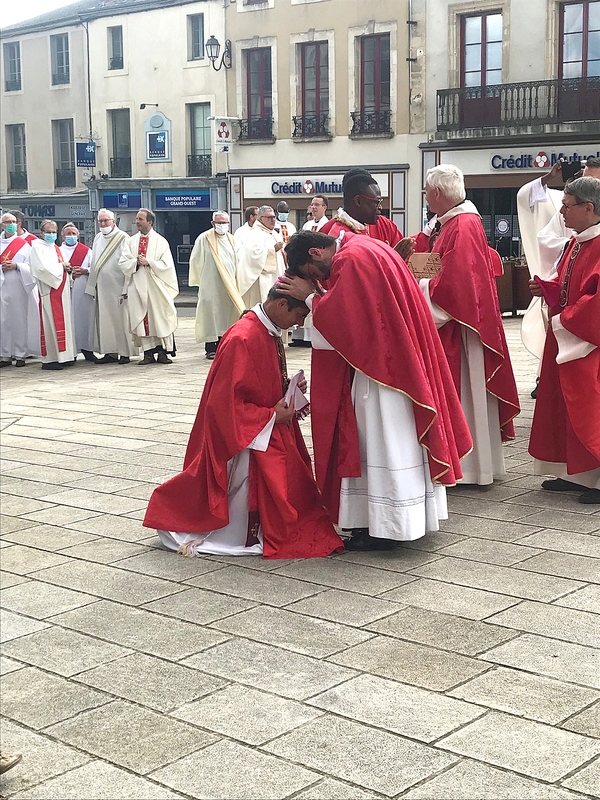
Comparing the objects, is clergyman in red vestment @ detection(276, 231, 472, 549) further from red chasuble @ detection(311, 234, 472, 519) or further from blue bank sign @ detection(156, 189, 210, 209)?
blue bank sign @ detection(156, 189, 210, 209)

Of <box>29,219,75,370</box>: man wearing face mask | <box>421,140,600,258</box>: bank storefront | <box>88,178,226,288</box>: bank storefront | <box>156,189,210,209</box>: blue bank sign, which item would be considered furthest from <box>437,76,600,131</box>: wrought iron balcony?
<box>29,219,75,370</box>: man wearing face mask

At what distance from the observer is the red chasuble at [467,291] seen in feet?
21.0

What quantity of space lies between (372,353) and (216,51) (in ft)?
85.3

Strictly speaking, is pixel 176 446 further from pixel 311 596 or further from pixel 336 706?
pixel 336 706

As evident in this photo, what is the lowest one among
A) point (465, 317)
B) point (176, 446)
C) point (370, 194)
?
point (176, 446)

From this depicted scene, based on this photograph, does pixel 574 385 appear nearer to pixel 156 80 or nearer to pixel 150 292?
pixel 150 292

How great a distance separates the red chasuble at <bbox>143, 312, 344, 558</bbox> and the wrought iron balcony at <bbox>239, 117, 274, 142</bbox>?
24.9 m

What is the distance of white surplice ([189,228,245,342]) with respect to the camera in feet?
46.2

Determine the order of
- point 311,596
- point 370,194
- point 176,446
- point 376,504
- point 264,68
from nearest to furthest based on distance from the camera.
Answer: point 311,596 → point 376,504 → point 370,194 → point 176,446 → point 264,68

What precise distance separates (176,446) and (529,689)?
4864mm

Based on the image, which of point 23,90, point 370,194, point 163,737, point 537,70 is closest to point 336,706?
point 163,737

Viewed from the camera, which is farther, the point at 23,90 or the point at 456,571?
the point at 23,90

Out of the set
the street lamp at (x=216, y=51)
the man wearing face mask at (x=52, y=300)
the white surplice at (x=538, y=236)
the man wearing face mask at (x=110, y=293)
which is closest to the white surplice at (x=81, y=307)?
the man wearing face mask at (x=110, y=293)

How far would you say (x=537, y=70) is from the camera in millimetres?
25109
